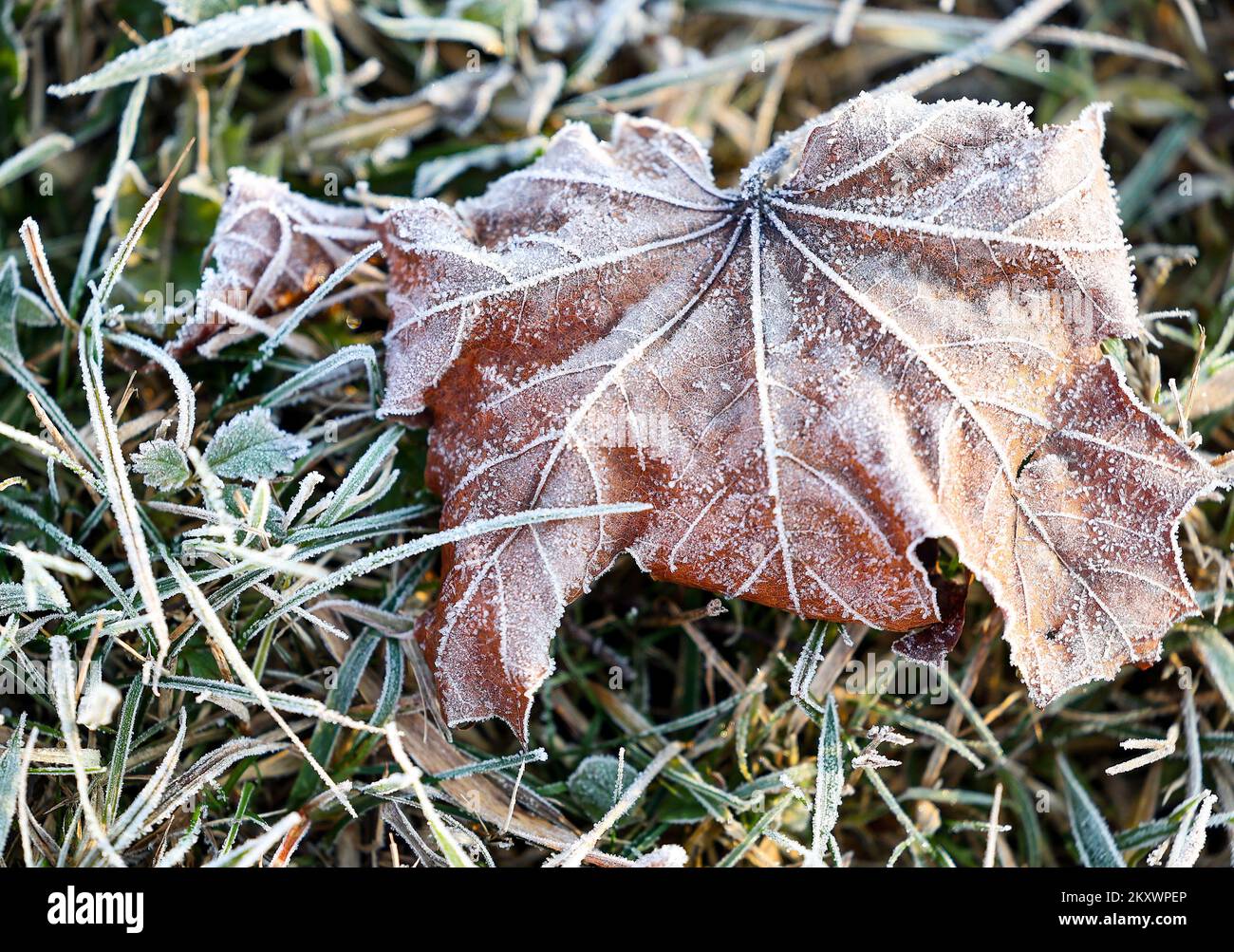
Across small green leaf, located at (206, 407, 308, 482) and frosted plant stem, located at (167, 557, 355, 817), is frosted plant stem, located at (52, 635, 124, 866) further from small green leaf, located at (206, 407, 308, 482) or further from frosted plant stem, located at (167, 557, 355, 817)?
small green leaf, located at (206, 407, 308, 482)

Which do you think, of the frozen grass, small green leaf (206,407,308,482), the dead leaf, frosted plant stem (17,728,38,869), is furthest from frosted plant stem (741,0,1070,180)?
frosted plant stem (17,728,38,869)

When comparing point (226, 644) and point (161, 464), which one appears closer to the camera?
point (226, 644)

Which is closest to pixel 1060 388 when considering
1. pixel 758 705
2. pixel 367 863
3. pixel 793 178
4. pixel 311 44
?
pixel 793 178

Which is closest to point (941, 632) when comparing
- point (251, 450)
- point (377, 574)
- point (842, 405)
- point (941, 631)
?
point (941, 631)

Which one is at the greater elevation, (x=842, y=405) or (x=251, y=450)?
(x=251, y=450)

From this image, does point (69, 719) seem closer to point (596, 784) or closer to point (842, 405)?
point (596, 784)

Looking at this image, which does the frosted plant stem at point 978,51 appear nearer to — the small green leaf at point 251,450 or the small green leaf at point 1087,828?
the small green leaf at point 251,450

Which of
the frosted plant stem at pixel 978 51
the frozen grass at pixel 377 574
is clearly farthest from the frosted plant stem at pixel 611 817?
the frosted plant stem at pixel 978 51
